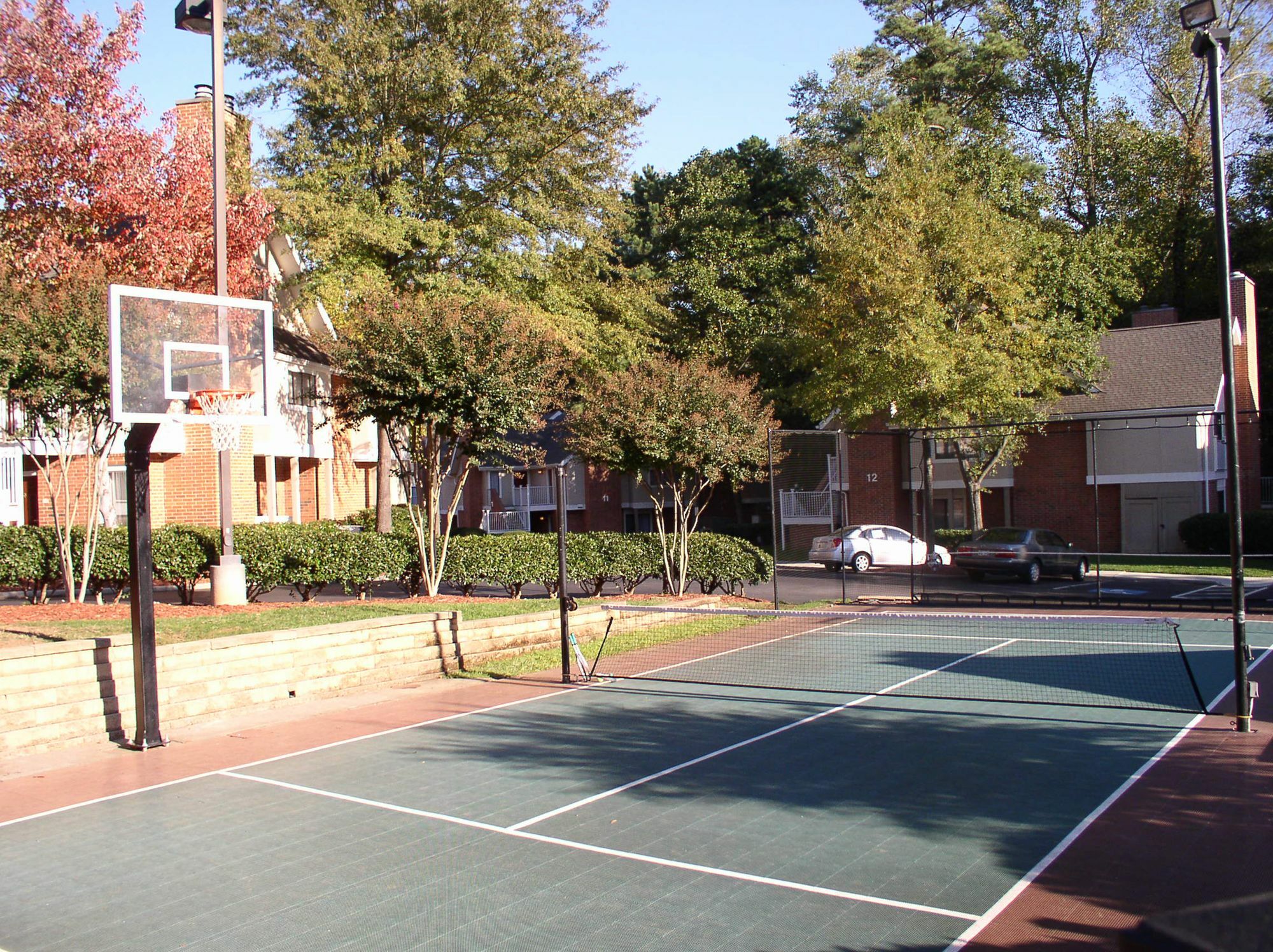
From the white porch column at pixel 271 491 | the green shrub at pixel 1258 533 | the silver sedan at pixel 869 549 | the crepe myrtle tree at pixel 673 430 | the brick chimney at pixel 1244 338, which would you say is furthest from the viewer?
the brick chimney at pixel 1244 338

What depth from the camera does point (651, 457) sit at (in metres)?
20.5

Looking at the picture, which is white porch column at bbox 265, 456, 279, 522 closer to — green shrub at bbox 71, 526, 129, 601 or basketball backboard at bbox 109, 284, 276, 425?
green shrub at bbox 71, 526, 129, 601

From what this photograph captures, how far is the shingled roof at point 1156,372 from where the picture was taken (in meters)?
34.2

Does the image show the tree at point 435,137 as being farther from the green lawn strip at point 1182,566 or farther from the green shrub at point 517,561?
the green lawn strip at point 1182,566

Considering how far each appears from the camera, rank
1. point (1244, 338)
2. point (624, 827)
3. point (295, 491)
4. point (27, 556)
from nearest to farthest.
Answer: point (624, 827) < point (27, 556) < point (295, 491) < point (1244, 338)

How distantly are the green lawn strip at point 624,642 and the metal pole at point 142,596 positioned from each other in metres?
4.75

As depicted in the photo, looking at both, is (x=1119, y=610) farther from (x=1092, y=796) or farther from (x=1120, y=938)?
(x=1120, y=938)

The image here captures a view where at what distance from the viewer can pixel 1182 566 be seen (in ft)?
94.8

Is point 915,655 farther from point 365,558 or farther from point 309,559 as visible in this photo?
point 309,559

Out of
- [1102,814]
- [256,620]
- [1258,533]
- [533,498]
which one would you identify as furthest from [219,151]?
[533,498]

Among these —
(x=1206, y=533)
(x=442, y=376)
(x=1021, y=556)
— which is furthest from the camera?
(x=1206, y=533)

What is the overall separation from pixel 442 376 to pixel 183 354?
616 cm

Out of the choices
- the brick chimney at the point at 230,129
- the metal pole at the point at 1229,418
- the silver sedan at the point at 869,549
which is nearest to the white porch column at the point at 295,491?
the brick chimney at the point at 230,129

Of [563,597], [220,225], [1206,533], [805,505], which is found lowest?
[1206,533]
